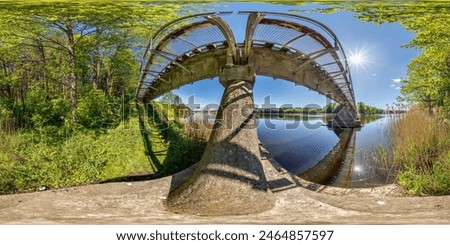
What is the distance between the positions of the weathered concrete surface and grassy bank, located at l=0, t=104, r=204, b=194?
0.08 meters

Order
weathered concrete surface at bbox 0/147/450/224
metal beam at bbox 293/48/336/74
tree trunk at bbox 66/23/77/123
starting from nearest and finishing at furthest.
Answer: weathered concrete surface at bbox 0/147/450/224 → tree trunk at bbox 66/23/77/123 → metal beam at bbox 293/48/336/74

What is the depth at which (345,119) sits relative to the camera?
2.50m

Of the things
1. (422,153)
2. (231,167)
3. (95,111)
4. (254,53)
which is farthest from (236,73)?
(422,153)

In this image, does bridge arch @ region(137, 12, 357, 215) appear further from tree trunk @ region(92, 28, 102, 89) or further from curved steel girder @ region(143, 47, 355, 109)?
tree trunk @ region(92, 28, 102, 89)

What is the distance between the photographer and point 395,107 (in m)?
2.39

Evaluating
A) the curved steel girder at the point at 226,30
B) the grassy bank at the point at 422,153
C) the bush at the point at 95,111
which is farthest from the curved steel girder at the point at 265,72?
the grassy bank at the point at 422,153

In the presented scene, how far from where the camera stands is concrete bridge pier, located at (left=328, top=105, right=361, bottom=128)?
2453 mm

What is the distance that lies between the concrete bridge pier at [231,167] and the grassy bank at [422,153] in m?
0.88

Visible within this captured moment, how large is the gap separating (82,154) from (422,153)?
2.06 meters

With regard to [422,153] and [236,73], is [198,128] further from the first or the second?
[422,153]

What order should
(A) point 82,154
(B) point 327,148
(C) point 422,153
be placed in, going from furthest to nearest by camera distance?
(B) point 327,148 → (C) point 422,153 → (A) point 82,154

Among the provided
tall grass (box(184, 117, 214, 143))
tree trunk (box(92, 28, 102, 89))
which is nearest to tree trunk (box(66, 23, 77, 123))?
tree trunk (box(92, 28, 102, 89))

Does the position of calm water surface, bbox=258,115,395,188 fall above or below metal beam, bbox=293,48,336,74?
below

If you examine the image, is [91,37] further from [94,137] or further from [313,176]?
[313,176]
